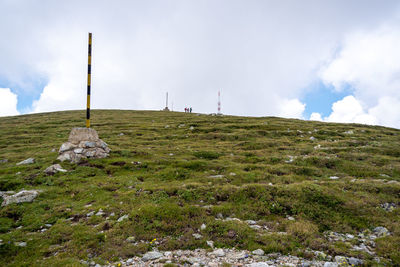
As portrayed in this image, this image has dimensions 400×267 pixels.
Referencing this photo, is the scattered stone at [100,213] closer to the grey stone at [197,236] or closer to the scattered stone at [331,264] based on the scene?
the grey stone at [197,236]

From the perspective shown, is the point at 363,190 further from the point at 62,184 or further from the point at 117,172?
the point at 62,184

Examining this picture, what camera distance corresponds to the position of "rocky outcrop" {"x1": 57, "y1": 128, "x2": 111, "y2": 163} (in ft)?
53.2

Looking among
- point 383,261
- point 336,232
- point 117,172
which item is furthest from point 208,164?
point 383,261

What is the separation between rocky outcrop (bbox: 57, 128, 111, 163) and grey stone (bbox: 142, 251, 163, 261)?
12314mm

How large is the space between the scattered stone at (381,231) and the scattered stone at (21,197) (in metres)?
15.4

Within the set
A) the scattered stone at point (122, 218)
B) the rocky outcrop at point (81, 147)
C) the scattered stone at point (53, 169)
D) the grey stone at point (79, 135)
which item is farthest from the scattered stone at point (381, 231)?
the grey stone at point (79, 135)

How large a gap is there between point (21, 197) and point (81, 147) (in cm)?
661

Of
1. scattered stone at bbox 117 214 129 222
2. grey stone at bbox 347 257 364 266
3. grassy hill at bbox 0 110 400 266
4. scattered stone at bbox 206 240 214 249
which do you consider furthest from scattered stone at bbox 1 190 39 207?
grey stone at bbox 347 257 364 266

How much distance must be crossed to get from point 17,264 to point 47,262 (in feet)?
3.09

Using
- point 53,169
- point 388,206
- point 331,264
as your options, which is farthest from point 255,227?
point 53,169

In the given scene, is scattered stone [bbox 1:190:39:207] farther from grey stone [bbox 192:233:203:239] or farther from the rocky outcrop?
grey stone [bbox 192:233:203:239]

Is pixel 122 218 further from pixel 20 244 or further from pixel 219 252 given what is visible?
pixel 219 252

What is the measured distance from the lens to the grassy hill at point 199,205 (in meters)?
6.96

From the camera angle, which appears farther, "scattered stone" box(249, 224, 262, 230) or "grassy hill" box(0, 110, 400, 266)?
"scattered stone" box(249, 224, 262, 230)
